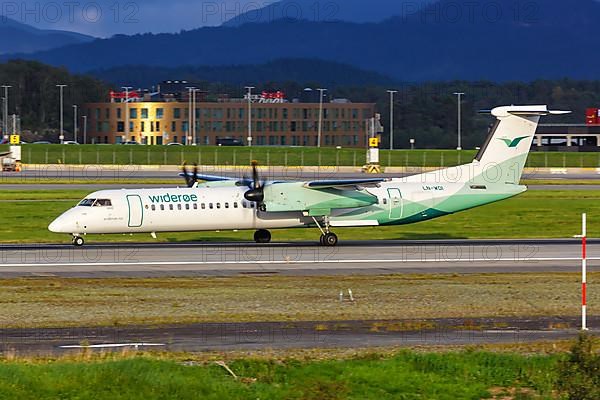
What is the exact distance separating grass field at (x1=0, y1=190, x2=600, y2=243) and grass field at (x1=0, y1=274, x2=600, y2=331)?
15269 mm

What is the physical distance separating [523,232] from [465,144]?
10858cm

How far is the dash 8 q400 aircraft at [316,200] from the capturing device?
141ft

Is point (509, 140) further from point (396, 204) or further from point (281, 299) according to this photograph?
point (281, 299)

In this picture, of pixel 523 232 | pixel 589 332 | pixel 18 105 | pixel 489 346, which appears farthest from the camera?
pixel 18 105

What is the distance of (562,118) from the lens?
166125 mm

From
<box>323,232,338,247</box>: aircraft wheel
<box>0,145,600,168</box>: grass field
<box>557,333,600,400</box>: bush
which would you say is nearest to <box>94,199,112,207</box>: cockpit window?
<box>323,232,338,247</box>: aircraft wheel

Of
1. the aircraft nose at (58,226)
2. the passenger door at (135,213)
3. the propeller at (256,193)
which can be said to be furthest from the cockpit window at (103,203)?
the propeller at (256,193)

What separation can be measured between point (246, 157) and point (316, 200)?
246 feet

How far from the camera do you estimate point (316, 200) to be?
44.9 metres

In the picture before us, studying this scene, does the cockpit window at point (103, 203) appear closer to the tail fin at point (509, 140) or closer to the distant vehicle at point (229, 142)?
the tail fin at point (509, 140)

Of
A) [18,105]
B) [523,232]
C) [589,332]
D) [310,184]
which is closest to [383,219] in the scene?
[310,184]

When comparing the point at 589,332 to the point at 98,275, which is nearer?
the point at 589,332

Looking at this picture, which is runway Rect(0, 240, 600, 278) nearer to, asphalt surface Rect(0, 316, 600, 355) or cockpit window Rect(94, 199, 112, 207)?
cockpit window Rect(94, 199, 112, 207)

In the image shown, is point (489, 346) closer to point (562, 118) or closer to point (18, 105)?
point (562, 118)
